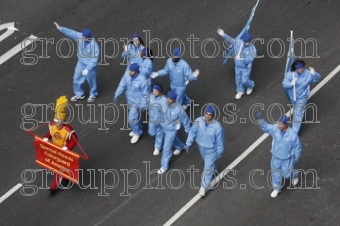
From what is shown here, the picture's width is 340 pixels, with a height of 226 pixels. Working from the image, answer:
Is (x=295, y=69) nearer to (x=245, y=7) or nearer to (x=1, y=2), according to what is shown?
(x=245, y=7)

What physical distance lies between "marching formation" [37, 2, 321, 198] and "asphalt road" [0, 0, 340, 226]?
1.28 ft

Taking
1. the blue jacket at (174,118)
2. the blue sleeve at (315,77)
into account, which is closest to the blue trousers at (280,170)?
the blue jacket at (174,118)

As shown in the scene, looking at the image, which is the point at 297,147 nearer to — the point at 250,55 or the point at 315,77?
the point at 315,77

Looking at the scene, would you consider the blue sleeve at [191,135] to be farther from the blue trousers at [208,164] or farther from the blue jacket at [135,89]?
the blue jacket at [135,89]

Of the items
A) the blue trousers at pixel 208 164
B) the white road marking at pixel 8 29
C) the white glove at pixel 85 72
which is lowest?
the blue trousers at pixel 208 164

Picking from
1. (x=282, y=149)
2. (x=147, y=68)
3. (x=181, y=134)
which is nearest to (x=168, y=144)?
(x=181, y=134)

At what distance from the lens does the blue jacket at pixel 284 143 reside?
18.1 metres

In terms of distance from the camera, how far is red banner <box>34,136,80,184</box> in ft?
61.4

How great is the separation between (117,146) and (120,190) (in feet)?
4.12

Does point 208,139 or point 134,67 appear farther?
point 134,67

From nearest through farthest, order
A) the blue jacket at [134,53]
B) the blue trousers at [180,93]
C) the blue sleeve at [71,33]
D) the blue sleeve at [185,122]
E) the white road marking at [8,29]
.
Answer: the blue sleeve at [185,122] < the blue trousers at [180,93] < the blue jacket at [134,53] < the blue sleeve at [71,33] < the white road marking at [8,29]

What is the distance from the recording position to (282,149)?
18.2 m

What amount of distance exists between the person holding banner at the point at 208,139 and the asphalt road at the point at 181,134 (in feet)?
1.90

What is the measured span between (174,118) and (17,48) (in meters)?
5.54
